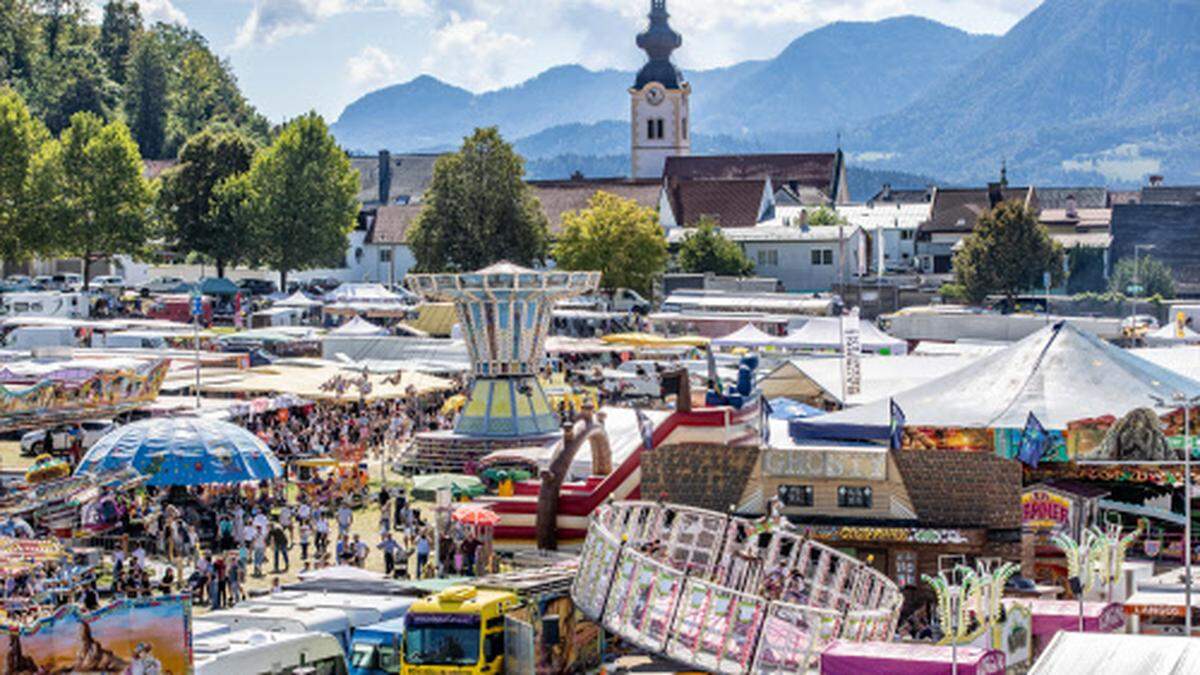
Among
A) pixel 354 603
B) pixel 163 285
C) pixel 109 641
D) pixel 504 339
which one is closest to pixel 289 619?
pixel 354 603

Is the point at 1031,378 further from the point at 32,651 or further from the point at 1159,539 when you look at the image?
the point at 32,651

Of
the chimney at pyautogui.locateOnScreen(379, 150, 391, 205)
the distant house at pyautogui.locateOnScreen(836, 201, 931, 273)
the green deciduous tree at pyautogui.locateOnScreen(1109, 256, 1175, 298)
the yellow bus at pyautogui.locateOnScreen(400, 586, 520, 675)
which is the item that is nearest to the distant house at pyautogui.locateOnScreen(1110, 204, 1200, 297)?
the green deciduous tree at pyautogui.locateOnScreen(1109, 256, 1175, 298)

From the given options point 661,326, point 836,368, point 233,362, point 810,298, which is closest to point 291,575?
point 836,368

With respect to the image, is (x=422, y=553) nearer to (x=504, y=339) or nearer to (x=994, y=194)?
(x=504, y=339)

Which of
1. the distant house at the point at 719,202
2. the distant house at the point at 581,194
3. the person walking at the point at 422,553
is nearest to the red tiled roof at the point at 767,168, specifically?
the distant house at the point at 719,202

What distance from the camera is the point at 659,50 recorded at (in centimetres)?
15800

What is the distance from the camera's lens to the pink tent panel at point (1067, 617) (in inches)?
941

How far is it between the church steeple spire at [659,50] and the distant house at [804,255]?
46.5 m

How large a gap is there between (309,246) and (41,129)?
15.1 meters

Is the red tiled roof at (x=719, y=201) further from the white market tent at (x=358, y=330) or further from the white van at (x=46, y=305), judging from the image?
the white van at (x=46, y=305)

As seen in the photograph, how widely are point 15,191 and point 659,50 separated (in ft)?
240

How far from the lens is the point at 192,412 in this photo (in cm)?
4881

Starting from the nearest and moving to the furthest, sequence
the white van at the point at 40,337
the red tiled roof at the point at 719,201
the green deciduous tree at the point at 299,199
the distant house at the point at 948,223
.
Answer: the white van at the point at 40,337
the green deciduous tree at the point at 299,199
the red tiled roof at the point at 719,201
the distant house at the point at 948,223

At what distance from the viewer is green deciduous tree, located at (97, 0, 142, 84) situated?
162 m
